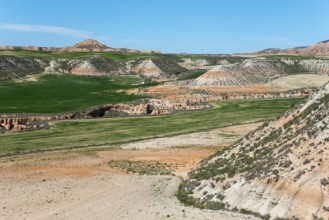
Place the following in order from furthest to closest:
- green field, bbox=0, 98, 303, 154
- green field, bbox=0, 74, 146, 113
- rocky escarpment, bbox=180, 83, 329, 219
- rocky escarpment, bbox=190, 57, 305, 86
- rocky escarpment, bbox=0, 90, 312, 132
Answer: rocky escarpment, bbox=190, 57, 305, 86, green field, bbox=0, 74, 146, 113, rocky escarpment, bbox=0, 90, 312, 132, green field, bbox=0, 98, 303, 154, rocky escarpment, bbox=180, 83, 329, 219

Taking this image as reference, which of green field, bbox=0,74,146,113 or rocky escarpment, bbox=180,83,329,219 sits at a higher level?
rocky escarpment, bbox=180,83,329,219

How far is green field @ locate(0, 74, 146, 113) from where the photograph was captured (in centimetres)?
11388

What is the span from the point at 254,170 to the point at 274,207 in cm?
456

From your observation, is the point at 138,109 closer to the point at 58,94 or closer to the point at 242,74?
the point at 58,94

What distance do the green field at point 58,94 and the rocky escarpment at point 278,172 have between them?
74146 millimetres

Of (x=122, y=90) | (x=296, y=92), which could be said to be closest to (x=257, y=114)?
(x=296, y=92)

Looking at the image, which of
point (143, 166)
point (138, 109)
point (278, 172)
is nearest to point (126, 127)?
point (138, 109)

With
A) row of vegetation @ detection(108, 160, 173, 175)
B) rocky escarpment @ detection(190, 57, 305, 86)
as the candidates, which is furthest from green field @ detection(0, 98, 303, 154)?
A: rocky escarpment @ detection(190, 57, 305, 86)

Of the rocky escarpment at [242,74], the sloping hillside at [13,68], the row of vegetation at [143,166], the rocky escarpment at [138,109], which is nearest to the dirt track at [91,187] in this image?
the row of vegetation at [143,166]

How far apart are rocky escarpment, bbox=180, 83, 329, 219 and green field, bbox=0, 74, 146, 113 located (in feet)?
243

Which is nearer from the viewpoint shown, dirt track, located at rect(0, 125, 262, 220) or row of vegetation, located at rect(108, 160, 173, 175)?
dirt track, located at rect(0, 125, 262, 220)

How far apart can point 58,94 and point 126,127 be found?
68.8 m

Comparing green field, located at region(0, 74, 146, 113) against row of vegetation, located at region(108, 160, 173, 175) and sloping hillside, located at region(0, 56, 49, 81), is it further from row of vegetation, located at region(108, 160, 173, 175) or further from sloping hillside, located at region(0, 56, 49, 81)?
row of vegetation, located at region(108, 160, 173, 175)

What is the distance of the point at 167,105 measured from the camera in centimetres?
12100
